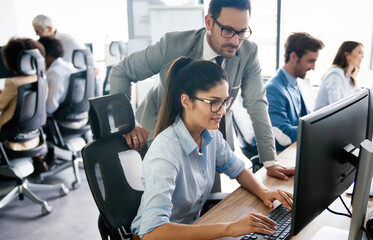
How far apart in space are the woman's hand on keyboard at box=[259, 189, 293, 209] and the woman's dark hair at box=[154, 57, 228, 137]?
423mm

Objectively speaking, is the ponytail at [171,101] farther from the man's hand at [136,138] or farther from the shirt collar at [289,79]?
the shirt collar at [289,79]

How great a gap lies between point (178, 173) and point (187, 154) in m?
0.08

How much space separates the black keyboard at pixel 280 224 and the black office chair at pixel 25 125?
195cm

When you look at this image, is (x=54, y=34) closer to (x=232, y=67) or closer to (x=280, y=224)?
(x=232, y=67)

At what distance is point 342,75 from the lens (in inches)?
108

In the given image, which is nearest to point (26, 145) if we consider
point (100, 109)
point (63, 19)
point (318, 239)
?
point (100, 109)

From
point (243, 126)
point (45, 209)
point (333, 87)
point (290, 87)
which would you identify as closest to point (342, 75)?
point (333, 87)

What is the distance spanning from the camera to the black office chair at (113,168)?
1.21 metres

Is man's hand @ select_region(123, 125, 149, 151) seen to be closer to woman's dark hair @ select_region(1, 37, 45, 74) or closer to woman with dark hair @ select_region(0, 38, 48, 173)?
woman with dark hair @ select_region(0, 38, 48, 173)

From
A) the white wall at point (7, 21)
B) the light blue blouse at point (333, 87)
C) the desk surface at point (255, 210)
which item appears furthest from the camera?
the white wall at point (7, 21)

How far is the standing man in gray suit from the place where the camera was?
154 centimetres

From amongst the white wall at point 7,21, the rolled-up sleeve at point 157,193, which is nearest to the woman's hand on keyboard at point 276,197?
the rolled-up sleeve at point 157,193

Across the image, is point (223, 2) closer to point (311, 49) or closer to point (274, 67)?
point (311, 49)

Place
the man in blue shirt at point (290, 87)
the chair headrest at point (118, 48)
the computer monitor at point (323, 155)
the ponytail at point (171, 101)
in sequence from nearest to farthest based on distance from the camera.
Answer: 1. the computer monitor at point (323, 155)
2. the ponytail at point (171, 101)
3. the man in blue shirt at point (290, 87)
4. the chair headrest at point (118, 48)
